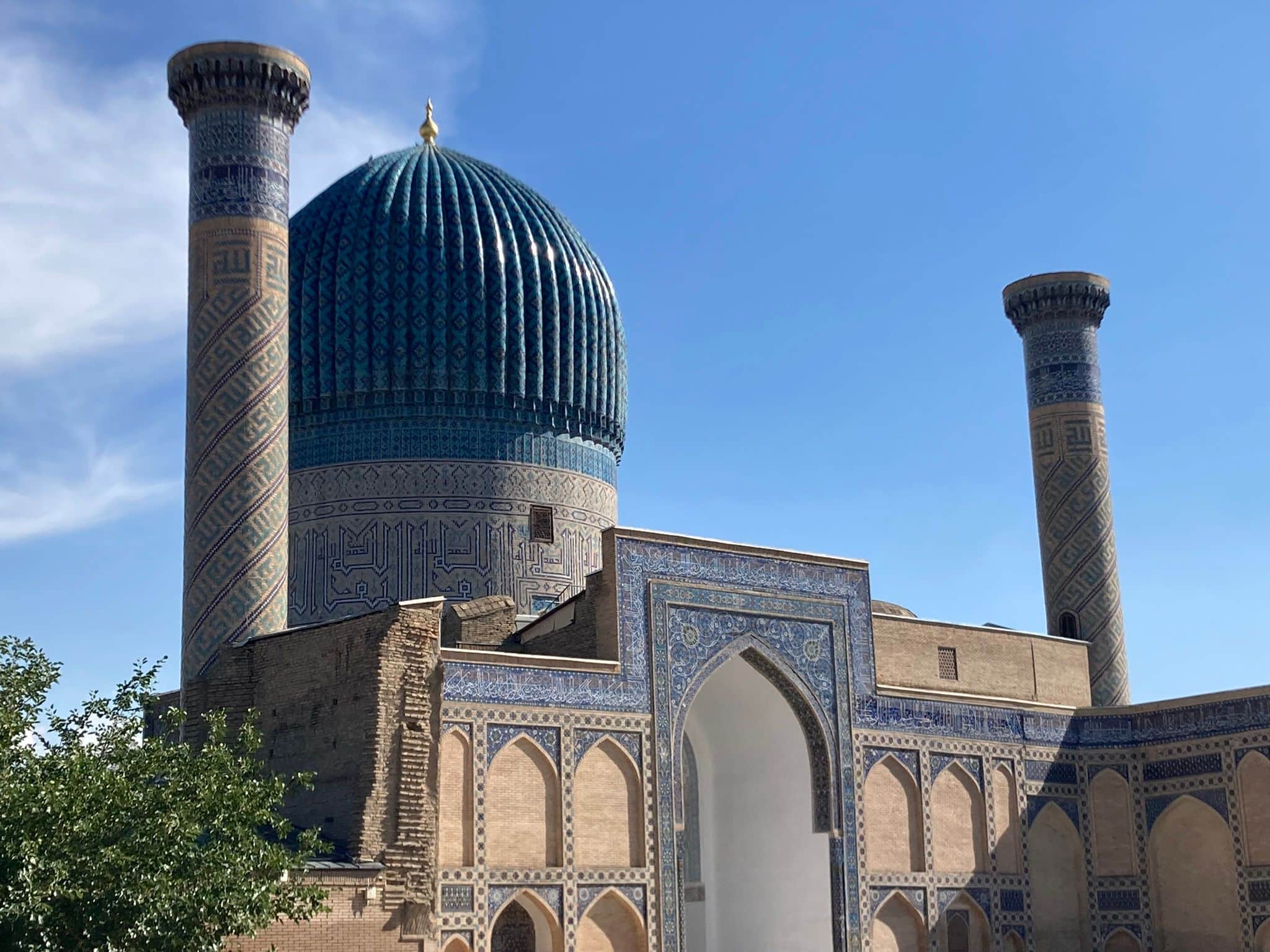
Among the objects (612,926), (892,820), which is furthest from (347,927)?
(892,820)

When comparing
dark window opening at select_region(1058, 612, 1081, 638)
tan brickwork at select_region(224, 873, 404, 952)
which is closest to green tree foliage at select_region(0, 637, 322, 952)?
tan brickwork at select_region(224, 873, 404, 952)

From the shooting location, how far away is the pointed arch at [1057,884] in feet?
47.9

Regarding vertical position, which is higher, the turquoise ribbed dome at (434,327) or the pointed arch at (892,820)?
the turquoise ribbed dome at (434,327)

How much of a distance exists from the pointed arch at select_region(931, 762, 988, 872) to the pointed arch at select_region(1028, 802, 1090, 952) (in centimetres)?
57

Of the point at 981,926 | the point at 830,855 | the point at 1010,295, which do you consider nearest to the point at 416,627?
the point at 830,855

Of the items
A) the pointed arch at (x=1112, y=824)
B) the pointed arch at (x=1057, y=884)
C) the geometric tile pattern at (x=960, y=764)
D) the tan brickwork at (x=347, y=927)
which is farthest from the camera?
the pointed arch at (x=1112, y=824)

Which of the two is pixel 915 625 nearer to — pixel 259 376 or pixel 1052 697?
pixel 1052 697

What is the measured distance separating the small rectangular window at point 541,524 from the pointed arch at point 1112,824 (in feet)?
16.9

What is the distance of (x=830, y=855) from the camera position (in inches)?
530

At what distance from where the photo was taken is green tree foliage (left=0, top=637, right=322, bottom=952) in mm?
7992

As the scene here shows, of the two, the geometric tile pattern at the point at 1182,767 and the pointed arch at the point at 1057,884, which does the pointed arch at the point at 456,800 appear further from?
the geometric tile pattern at the point at 1182,767

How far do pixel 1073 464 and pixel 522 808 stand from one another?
8649mm

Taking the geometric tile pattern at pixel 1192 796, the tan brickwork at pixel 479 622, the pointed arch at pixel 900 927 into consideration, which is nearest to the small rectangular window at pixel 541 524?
the tan brickwork at pixel 479 622

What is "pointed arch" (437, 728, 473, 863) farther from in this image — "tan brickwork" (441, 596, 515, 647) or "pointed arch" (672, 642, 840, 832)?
"tan brickwork" (441, 596, 515, 647)
